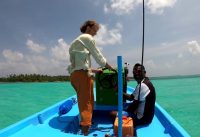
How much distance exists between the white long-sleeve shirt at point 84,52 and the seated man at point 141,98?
555 millimetres

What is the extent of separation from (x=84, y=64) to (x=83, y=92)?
14.7 inches

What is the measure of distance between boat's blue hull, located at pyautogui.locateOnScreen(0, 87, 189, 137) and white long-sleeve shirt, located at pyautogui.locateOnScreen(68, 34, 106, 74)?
2.92ft

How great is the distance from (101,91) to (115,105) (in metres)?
0.32

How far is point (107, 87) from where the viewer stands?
4.25 m

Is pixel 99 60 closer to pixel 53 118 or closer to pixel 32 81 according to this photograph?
pixel 53 118

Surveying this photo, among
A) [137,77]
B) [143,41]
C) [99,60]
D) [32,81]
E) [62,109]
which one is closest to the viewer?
[143,41]

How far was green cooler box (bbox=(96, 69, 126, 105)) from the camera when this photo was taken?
13.5 feet

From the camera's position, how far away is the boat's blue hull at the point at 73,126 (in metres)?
3.02

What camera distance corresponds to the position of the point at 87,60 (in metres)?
3.58

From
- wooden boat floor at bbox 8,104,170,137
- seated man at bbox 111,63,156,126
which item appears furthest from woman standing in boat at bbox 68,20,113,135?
seated man at bbox 111,63,156,126

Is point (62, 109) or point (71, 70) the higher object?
point (71, 70)

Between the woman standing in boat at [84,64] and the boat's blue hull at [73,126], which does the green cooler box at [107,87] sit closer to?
the boat's blue hull at [73,126]

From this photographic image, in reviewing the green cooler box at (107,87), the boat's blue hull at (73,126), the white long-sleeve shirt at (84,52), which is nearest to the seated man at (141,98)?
the boat's blue hull at (73,126)

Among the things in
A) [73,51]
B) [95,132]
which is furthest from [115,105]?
[73,51]
